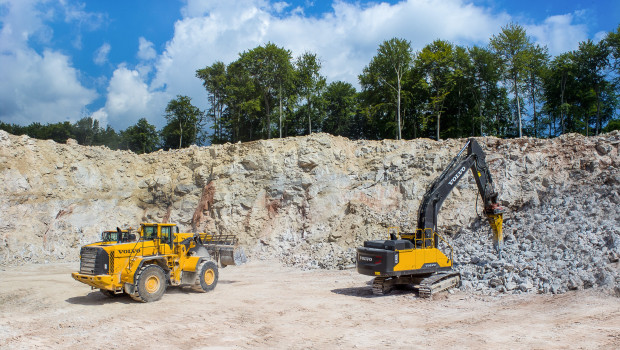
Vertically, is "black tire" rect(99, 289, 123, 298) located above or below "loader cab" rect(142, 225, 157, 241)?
below

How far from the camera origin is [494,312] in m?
10.0

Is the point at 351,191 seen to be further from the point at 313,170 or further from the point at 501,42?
the point at 501,42

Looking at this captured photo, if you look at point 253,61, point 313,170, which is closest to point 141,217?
→ point 313,170

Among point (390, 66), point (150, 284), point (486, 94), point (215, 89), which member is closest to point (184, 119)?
point (215, 89)

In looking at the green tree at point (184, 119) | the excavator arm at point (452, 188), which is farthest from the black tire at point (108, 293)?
the green tree at point (184, 119)

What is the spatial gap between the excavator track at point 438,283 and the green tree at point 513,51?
19.7 m

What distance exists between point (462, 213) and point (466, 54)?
16498 mm

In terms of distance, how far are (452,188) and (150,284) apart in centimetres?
962

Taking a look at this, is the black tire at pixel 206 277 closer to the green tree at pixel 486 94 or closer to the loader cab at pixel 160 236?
the loader cab at pixel 160 236

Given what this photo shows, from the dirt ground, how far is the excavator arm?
7.49 feet

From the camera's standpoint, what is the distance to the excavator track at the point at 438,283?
38.1ft

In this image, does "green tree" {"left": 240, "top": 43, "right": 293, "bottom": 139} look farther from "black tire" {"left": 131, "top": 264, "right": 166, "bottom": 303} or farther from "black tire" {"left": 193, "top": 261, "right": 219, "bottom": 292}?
"black tire" {"left": 131, "top": 264, "right": 166, "bottom": 303}

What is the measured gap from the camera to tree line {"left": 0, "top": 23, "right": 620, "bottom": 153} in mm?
29984

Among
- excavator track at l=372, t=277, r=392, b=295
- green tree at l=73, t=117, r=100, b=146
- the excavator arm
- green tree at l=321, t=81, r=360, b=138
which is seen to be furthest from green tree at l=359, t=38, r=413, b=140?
green tree at l=73, t=117, r=100, b=146
